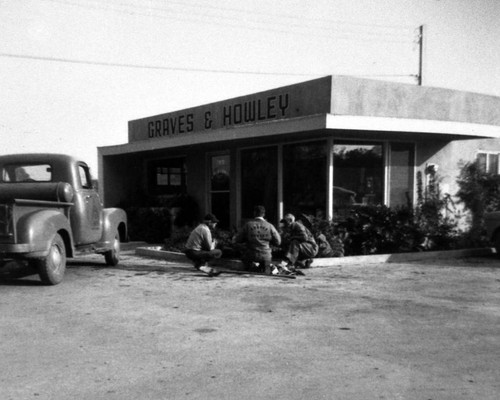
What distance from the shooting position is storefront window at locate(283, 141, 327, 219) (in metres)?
12.4

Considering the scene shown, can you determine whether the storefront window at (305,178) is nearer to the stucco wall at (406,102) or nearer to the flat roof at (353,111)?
the flat roof at (353,111)

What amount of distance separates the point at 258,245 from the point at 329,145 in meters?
3.66

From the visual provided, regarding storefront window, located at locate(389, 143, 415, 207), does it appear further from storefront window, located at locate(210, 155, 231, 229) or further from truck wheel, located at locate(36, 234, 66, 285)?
truck wheel, located at locate(36, 234, 66, 285)

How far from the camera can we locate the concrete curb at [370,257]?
A: 10.6 meters

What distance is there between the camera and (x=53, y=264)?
27.8 ft

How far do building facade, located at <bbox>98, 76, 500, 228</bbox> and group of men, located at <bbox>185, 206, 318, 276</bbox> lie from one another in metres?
2.28

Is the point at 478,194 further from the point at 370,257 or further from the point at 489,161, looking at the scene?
the point at 370,257

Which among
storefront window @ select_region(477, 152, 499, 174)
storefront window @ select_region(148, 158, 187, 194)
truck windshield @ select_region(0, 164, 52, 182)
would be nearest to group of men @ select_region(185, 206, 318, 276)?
truck windshield @ select_region(0, 164, 52, 182)

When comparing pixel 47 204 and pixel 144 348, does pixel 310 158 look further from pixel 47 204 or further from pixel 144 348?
pixel 144 348

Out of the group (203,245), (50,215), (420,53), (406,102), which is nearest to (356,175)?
(406,102)

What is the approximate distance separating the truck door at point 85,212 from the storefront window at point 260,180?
4.71 meters

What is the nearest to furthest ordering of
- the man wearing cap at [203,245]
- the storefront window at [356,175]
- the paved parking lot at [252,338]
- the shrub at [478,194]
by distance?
1. the paved parking lot at [252,338]
2. the man wearing cap at [203,245]
3. the storefront window at [356,175]
4. the shrub at [478,194]

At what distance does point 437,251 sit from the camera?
12062 millimetres

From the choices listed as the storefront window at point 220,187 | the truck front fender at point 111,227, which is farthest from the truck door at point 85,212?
the storefront window at point 220,187
